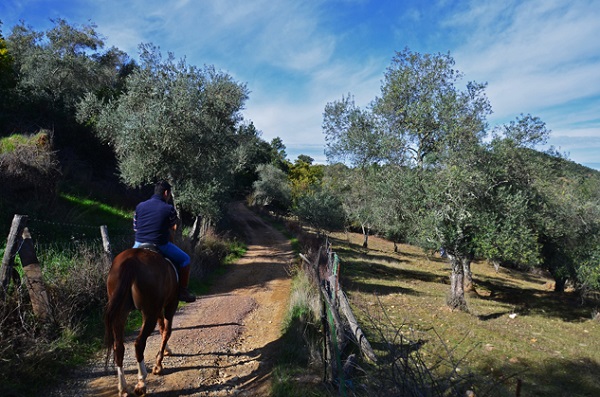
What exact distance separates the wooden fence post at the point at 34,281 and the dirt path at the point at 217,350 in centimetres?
128

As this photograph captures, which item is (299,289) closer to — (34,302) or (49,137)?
(34,302)

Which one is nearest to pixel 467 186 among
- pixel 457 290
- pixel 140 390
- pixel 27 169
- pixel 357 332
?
pixel 457 290

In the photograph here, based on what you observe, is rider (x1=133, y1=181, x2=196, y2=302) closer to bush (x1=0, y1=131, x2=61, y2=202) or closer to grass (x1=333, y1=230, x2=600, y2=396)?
grass (x1=333, y1=230, x2=600, y2=396)

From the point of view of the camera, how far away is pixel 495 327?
518 inches

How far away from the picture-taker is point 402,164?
59.8 feet

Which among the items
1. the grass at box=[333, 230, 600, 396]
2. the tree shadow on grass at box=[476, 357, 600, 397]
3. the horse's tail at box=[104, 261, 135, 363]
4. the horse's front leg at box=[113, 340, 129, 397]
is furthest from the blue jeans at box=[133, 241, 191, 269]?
the tree shadow on grass at box=[476, 357, 600, 397]

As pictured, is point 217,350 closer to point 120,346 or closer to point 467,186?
point 120,346

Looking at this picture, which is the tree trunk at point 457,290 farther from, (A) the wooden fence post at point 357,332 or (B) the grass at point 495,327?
(A) the wooden fence post at point 357,332

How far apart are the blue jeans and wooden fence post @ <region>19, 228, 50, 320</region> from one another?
1.87 metres

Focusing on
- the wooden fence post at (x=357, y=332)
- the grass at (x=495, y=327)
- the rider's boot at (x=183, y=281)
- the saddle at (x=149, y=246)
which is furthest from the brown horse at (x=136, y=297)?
the wooden fence post at (x=357, y=332)

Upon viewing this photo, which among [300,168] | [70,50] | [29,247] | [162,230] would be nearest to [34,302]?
[29,247]

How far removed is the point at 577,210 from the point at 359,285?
12.0 m

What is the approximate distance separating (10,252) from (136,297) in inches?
104

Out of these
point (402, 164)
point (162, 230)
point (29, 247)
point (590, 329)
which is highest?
point (402, 164)
